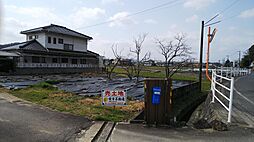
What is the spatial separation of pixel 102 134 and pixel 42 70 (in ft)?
86.4

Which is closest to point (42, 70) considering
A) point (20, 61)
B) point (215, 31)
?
point (20, 61)

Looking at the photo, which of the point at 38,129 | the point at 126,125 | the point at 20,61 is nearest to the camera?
the point at 38,129

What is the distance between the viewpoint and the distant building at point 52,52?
27487 millimetres

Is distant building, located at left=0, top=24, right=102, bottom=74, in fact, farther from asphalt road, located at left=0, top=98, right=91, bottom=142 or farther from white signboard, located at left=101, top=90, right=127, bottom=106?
white signboard, located at left=101, top=90, right=127, bottom=106

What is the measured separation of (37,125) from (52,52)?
87.5 feet

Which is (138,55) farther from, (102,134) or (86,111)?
(102,134)

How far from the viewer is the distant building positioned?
27487 millimetres

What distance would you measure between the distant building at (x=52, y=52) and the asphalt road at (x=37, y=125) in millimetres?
21841

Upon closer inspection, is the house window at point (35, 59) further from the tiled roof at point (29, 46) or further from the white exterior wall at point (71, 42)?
the white exterior wall at point (71, 42)

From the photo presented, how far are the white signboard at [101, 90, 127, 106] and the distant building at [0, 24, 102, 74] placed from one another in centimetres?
2305

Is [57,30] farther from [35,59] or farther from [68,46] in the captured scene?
[35,59]

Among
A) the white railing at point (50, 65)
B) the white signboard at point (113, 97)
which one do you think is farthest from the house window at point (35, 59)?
the white signboard at point (113, 97)

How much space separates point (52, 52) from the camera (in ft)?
100

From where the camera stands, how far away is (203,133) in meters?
5.11
